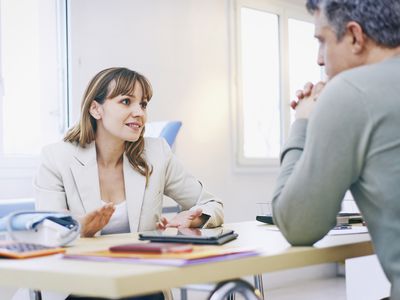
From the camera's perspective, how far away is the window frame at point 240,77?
15.0 feet

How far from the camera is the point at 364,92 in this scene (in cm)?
104

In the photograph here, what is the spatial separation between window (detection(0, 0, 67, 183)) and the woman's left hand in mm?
1844

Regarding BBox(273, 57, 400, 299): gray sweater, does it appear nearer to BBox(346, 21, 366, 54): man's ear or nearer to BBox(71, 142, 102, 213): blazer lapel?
BBox(346, 21, 366, 54): man's ear

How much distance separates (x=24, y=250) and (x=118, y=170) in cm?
96

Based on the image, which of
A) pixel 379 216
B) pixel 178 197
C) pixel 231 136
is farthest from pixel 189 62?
pixel 379 216

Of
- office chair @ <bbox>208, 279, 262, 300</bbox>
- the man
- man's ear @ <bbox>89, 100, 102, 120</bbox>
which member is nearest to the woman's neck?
man's ear @ <bbox>89, 100, 102, 120</bbox>

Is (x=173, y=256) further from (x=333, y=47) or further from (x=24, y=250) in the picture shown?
(x=333, y=47)

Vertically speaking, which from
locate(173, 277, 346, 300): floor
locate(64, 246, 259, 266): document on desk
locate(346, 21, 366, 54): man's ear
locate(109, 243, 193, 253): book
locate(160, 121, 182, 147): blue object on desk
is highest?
locate(346, 21, 366, 54): man's ear

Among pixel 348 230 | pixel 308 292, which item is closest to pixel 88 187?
pixel 348 230

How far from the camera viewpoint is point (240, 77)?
463 cm

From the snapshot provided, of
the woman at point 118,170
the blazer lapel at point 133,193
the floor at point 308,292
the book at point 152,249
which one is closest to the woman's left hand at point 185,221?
the woman at point 118,170

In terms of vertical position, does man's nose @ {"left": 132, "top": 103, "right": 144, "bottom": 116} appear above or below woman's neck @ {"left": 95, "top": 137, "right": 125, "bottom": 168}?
above

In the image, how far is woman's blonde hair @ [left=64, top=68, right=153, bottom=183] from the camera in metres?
2.02

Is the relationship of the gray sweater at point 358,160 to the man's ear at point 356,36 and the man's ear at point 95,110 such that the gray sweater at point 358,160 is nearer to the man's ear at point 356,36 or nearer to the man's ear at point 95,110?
the man's ear at point 356,36
